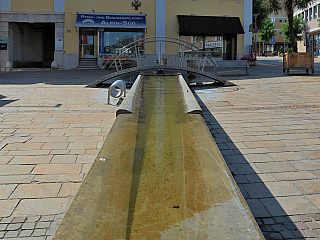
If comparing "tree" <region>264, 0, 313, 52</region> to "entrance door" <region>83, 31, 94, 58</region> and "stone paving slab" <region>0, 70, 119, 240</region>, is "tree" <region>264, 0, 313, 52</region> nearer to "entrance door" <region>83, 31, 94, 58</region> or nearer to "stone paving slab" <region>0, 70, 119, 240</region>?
"entrance door" <region>83, 31, 94, 58</region>

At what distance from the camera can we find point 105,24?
82.1 feet

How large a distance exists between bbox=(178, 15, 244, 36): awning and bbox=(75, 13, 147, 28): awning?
9.98ft

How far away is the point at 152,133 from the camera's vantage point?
454 cm

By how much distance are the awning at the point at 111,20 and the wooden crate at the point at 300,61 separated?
12.5 metres

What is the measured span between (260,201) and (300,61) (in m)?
14.1

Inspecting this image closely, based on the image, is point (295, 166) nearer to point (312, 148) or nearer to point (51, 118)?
point (312, 148)

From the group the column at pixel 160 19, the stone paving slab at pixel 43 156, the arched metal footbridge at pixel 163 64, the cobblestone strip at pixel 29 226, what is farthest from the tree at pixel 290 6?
the cobblestone strip at pixel 29 226

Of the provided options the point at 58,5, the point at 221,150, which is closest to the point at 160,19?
the point at 58,5

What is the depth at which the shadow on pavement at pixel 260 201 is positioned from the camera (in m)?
2.55

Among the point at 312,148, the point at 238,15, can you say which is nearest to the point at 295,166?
the point at 312,148

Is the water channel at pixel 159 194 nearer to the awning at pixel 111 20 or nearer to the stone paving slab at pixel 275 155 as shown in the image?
the stone paving slab at pixel 275 155

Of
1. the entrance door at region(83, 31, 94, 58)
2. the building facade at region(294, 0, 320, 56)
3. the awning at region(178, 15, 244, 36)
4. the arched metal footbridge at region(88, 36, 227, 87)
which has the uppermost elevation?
the building facade at region(294, 0, 320, 56)

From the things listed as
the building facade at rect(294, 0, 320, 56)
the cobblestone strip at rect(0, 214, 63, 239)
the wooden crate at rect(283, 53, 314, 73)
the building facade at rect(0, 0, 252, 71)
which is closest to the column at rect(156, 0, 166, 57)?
the building facade at rect(0, 0, 252, 71)

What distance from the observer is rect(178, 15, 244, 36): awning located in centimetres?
2541
